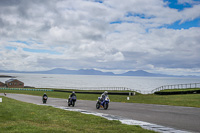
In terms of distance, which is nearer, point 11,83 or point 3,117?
point 3,117

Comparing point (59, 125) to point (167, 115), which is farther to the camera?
point (167, 115)

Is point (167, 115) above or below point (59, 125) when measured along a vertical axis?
below

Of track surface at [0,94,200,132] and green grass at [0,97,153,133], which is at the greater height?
green grass at [0,97,153,133]

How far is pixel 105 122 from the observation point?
12398mm

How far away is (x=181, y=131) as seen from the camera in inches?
406

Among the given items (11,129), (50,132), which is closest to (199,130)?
(50,132)

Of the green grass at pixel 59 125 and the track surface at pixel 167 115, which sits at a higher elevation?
the green grass at pixel 59 125

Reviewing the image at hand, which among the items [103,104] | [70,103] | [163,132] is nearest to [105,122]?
[163,132]

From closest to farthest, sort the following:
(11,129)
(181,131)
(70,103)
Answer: (11,129) → (181,131) → (70,103)

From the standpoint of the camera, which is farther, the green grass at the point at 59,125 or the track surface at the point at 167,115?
the track surface at the point at 167,115

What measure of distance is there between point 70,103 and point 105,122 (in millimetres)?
13989

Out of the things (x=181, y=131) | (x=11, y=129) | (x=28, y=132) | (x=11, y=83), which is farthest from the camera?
(x=11, y=83)

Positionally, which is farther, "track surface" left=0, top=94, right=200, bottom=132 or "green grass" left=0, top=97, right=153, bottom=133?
"track surface" left=0, top=94, right=200, bottom=132

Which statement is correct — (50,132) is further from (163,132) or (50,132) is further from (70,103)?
(70,103)
